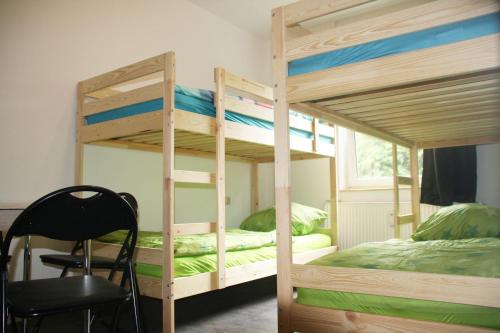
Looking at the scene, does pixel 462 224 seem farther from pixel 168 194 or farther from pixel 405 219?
pixel 168 194

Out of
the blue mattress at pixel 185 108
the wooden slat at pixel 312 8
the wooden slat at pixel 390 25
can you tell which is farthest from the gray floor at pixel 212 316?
the wooden slat at pixel 312 8

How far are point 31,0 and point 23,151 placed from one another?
3.55ft

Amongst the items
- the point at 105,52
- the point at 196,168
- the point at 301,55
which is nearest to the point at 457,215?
the point at 301,55

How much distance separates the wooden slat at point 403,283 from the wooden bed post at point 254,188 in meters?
2.94

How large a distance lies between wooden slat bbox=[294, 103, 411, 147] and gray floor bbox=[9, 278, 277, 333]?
1.27 m

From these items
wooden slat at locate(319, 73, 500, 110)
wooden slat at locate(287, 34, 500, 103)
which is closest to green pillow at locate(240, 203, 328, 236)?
wooden slat at locate(319, 73, 500, 110)

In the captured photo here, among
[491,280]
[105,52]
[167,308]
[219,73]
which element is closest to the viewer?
[491,280]

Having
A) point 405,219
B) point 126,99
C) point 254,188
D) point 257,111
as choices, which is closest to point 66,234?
point 126,99

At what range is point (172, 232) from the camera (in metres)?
2.21

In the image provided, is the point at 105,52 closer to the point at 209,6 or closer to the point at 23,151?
the point at 23,151

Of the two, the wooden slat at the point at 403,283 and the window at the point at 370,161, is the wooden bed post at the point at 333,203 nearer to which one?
the window at the point at 370,161

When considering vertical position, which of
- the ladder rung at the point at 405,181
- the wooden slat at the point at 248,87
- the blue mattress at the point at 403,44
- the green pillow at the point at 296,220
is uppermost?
the wooden slat at the point at 248,87

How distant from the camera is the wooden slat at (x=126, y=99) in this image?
2.38 metres

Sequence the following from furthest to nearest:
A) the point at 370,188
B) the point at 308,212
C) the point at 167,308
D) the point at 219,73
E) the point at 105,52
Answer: the point at 370,188 < the point at 308,212 < the point at 105,52 < the point at 219,73 < the point at 167,308
